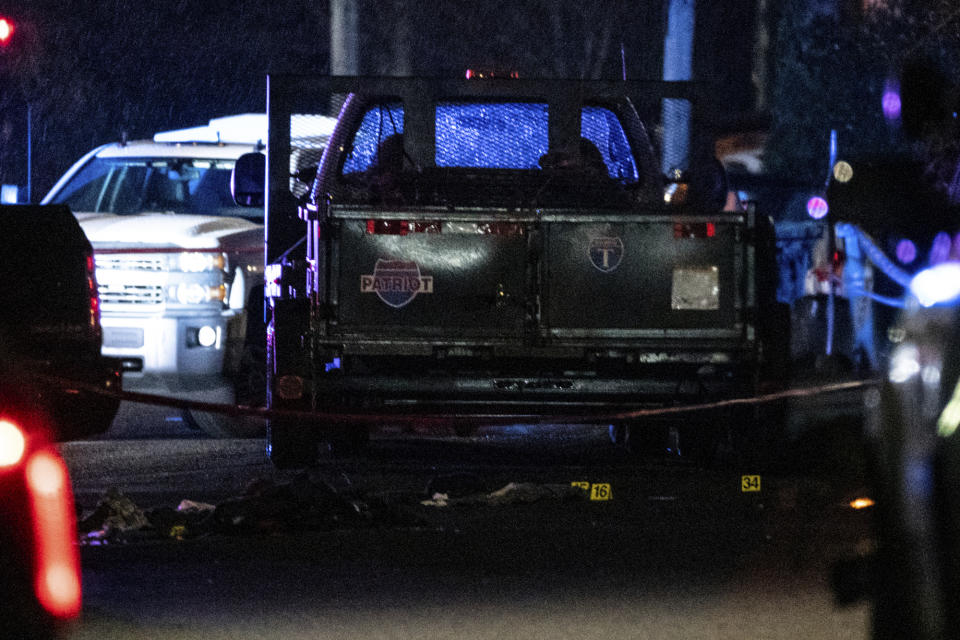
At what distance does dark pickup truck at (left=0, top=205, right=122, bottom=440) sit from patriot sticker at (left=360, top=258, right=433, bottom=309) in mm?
1626

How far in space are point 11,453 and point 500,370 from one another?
19.1 ft

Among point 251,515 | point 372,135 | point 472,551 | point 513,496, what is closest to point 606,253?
point 513,496

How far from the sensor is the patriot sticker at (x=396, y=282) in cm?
974

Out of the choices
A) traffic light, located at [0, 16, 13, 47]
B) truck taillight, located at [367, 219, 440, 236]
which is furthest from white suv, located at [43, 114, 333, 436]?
truck taillight, located at [367, 219, 440, 236]

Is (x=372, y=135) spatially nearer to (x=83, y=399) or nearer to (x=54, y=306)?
(x=83, y=399)

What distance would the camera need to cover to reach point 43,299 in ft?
30.9

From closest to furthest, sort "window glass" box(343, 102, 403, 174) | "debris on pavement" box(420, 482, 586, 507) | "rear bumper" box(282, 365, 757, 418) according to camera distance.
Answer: "debris on pavement" box(420, 482, 586, 507), "rear bumper" box(282, 365, 757, 418), "window glass" box(343, 102, 403, 174)

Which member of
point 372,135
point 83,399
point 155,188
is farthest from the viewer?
point 155,188

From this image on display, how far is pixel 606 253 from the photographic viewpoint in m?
9.79

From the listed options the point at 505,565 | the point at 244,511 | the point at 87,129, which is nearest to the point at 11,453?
the point at 505,565

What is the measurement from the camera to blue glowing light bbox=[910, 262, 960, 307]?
3877 mm

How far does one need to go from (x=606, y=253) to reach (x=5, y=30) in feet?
17.5

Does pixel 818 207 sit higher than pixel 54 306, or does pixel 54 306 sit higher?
pixel 818 207

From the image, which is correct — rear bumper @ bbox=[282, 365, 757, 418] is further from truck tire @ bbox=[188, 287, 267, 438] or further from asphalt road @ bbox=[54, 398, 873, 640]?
truck tire @ bbox=[188, 287, 267, 438]
